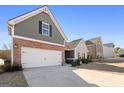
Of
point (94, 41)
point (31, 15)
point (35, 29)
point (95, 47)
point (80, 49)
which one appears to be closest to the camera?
point (31, 15)

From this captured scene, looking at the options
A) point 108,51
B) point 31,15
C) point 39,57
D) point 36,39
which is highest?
point 31,15

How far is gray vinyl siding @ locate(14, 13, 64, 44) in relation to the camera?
14.1 m

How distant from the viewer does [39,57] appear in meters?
15.8

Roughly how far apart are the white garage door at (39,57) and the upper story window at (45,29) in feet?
6.84

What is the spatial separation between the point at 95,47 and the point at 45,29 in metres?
24.8

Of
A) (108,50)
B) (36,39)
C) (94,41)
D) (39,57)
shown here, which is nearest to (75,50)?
(39,57)

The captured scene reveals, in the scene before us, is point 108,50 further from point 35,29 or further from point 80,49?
point 35,29

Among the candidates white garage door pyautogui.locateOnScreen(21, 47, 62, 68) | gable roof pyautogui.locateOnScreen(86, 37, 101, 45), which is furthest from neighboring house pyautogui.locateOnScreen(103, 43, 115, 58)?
white garage door pyautogui.locateOnScreen(21, 47, 62, 68)

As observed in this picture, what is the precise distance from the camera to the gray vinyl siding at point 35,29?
14.1 meters

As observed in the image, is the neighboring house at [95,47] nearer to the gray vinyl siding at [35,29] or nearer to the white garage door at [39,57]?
the gray vinyl siding at [35,29]

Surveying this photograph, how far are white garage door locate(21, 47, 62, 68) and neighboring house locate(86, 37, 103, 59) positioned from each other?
69.4 ft

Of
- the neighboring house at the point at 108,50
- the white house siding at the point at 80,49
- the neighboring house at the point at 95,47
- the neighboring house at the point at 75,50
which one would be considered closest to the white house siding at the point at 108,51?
the neighboring house at the point at 108,50

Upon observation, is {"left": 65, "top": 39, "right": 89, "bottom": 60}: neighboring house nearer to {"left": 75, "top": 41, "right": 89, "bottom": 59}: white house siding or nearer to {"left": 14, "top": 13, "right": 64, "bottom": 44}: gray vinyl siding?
{"left": 75, "top": 41, "right": 89, "bottom": 59}: white house siding
